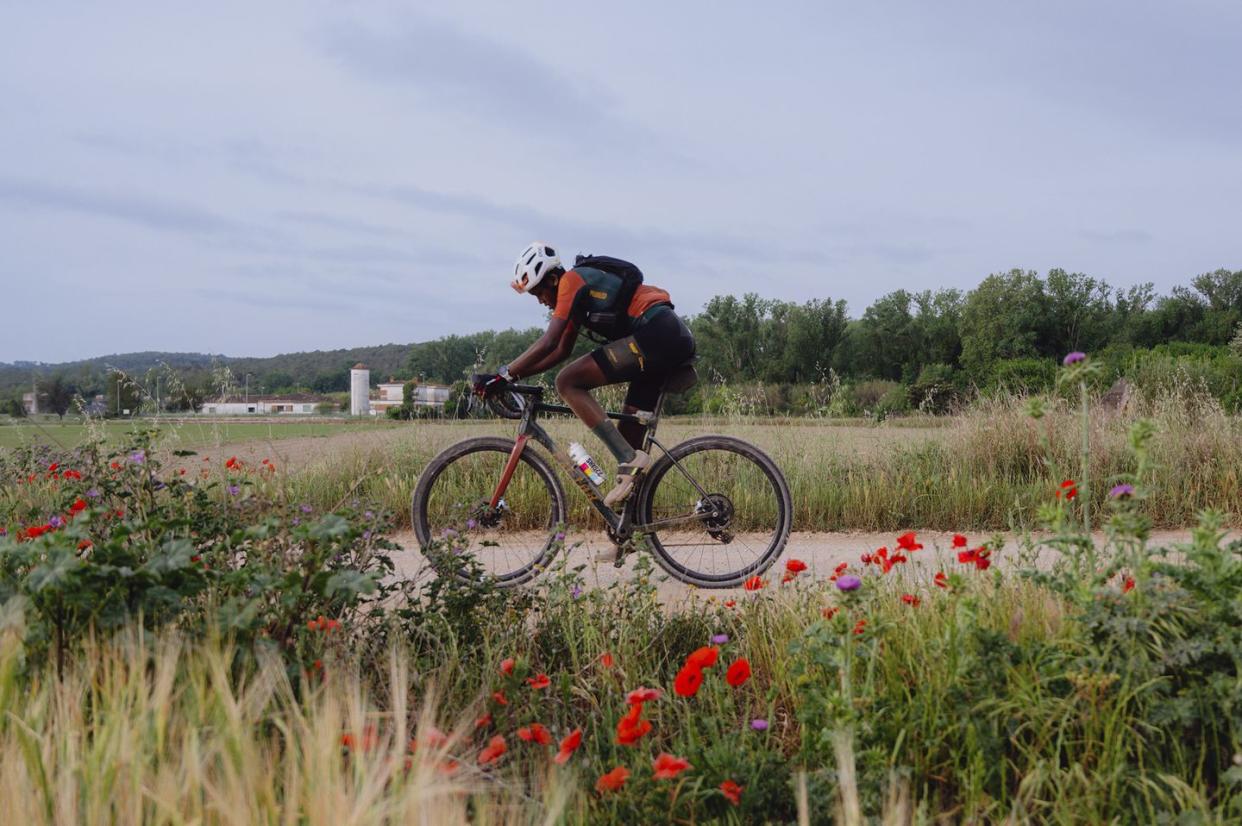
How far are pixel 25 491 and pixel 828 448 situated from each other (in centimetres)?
881

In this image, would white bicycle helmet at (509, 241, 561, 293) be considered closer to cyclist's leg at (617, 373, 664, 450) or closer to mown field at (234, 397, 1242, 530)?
cyclist's leg at (617, 373, 664, 450)

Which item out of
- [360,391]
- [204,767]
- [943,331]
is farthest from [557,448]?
[943,331]

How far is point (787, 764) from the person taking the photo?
2740 mm

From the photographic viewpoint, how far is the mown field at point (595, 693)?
1916 millimetres

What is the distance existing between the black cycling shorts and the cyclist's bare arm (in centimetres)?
22

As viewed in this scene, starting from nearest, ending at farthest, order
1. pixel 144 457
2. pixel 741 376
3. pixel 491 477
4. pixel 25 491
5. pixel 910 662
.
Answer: pixel 910 662 < pixel 144 457 < pixel 491 477 < pixel 25 491 < pixel 741 376

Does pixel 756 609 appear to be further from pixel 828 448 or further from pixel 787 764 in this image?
pixel 828 448

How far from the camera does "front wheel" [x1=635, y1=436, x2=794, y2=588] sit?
6.29m

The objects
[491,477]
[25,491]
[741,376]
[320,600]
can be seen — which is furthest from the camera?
[741,376]

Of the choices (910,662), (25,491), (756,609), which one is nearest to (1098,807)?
(910,662)

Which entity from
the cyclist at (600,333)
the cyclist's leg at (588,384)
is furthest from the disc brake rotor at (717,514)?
the cyclist's leg at (588,384)

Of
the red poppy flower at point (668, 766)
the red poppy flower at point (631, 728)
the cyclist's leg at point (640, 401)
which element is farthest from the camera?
the cyclist's leg at point (640, 401)

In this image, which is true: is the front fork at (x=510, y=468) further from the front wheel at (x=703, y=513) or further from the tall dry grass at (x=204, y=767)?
the tall dry grass at (x=204, y=767)

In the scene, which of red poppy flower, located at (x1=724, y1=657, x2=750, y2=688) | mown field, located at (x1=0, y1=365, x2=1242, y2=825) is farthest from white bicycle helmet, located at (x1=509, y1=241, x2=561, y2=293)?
red poppy flower, located at (x1=724, y1=657, x2=750, y2=688)
